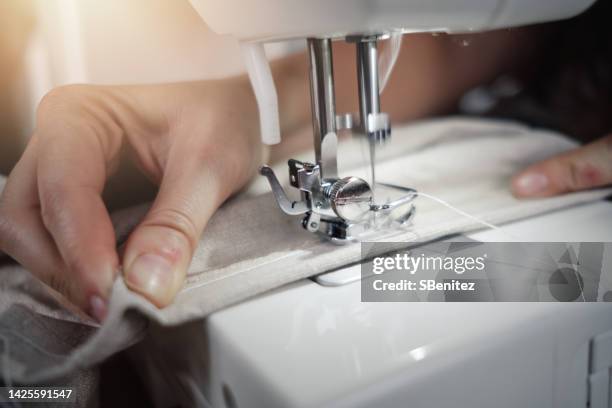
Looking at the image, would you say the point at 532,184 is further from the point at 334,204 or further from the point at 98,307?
the point at 98,307

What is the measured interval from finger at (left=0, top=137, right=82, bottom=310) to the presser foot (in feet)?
0.68

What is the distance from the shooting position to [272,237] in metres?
0.54

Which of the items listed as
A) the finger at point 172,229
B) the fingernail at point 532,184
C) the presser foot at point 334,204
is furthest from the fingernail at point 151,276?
the fingernail at point 532,184

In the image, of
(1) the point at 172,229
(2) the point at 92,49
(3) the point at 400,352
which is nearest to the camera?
(3) the point at 400,352

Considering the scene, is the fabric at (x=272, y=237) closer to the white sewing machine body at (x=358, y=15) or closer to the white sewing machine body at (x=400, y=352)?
the white sewing machine body at (x=400, y=352)

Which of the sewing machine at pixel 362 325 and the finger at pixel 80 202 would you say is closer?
the sewing machine at pixel 362 325

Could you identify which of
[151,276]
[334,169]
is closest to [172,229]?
[151,276]

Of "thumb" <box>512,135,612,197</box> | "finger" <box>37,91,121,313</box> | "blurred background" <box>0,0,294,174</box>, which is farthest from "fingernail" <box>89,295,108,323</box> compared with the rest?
"thumb" <box>512,135,612,197</box>

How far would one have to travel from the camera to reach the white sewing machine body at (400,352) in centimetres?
34

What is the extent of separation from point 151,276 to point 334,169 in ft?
0.63

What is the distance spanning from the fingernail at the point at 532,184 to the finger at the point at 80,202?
0.45 metres

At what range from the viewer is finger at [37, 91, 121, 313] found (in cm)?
45

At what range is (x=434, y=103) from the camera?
3.39 ft

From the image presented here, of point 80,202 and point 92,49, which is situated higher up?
point 92,49
